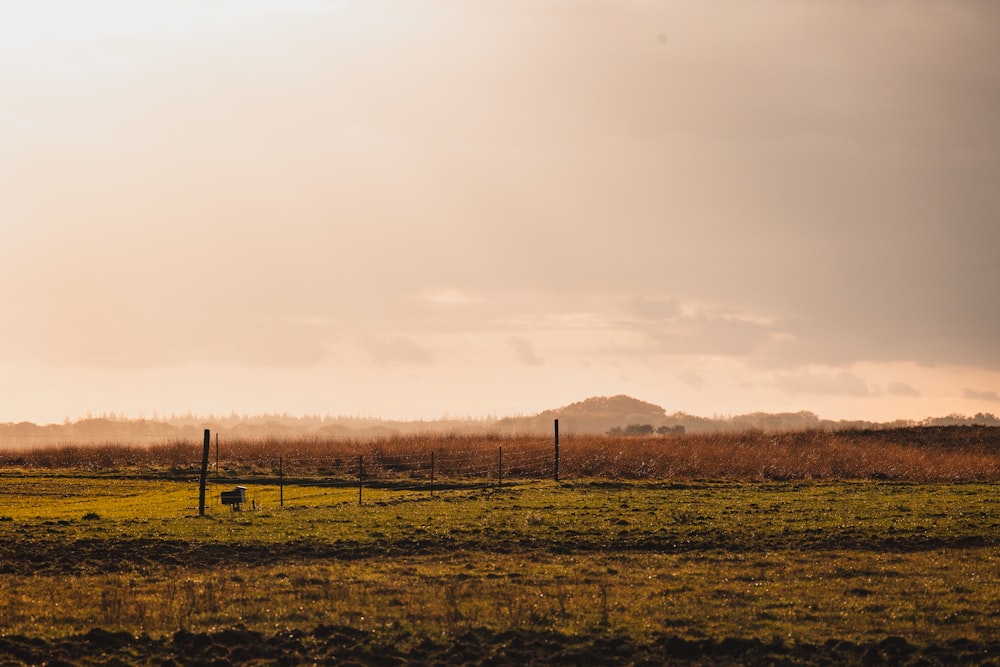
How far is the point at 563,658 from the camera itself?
17.4 meters

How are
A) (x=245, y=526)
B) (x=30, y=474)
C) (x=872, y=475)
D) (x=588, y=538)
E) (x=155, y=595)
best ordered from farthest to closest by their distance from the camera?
(x=30, y=474) → (x=872, y=475) → (x=245, y=526) → (x=588, y=538) → (x=155, y=595)

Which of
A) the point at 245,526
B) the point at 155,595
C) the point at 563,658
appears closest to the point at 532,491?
the point at 245,526

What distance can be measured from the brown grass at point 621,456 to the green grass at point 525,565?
16489 mm

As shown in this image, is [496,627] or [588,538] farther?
[588,538]

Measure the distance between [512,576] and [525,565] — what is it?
1869 millimetres

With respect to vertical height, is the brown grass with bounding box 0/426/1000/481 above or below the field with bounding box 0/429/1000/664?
above

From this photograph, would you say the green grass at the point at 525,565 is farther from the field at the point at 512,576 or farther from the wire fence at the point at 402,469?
the wire fence at the point at 402,469

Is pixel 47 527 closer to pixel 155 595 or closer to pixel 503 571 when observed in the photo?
pixel 155 595

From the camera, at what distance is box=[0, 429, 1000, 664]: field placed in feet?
58.7

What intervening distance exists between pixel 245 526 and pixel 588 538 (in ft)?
38.1

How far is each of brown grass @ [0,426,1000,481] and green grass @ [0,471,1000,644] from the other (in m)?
16.5

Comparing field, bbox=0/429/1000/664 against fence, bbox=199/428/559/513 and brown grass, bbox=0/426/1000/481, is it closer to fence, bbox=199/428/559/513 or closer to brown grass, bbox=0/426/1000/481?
fence, bbox=199/428/559/513

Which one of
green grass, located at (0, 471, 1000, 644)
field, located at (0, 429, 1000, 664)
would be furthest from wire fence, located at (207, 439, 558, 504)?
green grass, located at (0, 471, 1000, 644)

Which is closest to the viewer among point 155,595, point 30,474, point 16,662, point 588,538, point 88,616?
point 16,662
